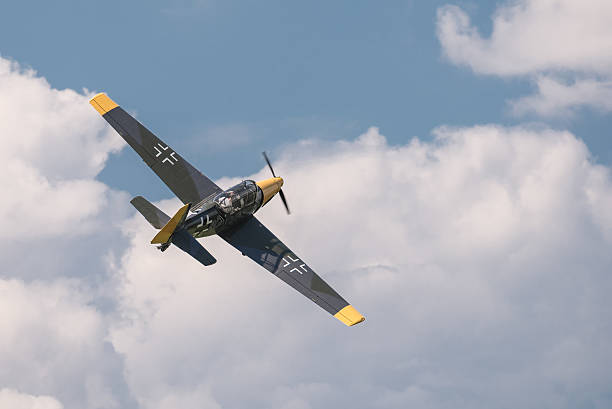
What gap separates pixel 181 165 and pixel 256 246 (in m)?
7.57

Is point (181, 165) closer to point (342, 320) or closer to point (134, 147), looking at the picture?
point (134, 147)

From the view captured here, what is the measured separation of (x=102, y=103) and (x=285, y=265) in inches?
677

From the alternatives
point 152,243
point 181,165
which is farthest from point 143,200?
point 181,165

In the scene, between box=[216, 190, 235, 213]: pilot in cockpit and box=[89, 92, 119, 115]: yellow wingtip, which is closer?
box=[216, 190, 235, 213]: pilot in cockpit

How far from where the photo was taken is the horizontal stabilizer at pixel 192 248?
136 feet

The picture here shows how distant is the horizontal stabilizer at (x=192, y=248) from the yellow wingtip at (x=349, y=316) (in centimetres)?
692

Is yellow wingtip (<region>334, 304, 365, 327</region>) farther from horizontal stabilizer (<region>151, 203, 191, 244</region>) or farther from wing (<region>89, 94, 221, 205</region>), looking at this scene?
wing (<region>89, 94, 221, 205</region>)

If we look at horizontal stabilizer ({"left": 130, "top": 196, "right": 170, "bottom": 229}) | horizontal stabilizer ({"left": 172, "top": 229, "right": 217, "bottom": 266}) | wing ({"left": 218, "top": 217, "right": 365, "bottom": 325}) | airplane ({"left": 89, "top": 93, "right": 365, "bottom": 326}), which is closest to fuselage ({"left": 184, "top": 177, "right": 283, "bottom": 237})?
airplane ({"left": 89, "top": 93, "right": 365, "bottom": 326})

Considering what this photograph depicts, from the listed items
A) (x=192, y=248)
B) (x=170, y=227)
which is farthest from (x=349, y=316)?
(x=170, y=227)

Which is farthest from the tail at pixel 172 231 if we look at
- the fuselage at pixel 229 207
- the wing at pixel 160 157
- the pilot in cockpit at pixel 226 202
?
the wing at pixel 160 157

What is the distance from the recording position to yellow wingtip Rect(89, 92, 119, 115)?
51594 mm

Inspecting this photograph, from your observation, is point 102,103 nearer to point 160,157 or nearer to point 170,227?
point 160,157

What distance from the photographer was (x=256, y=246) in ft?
148

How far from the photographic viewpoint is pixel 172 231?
40.8 m
